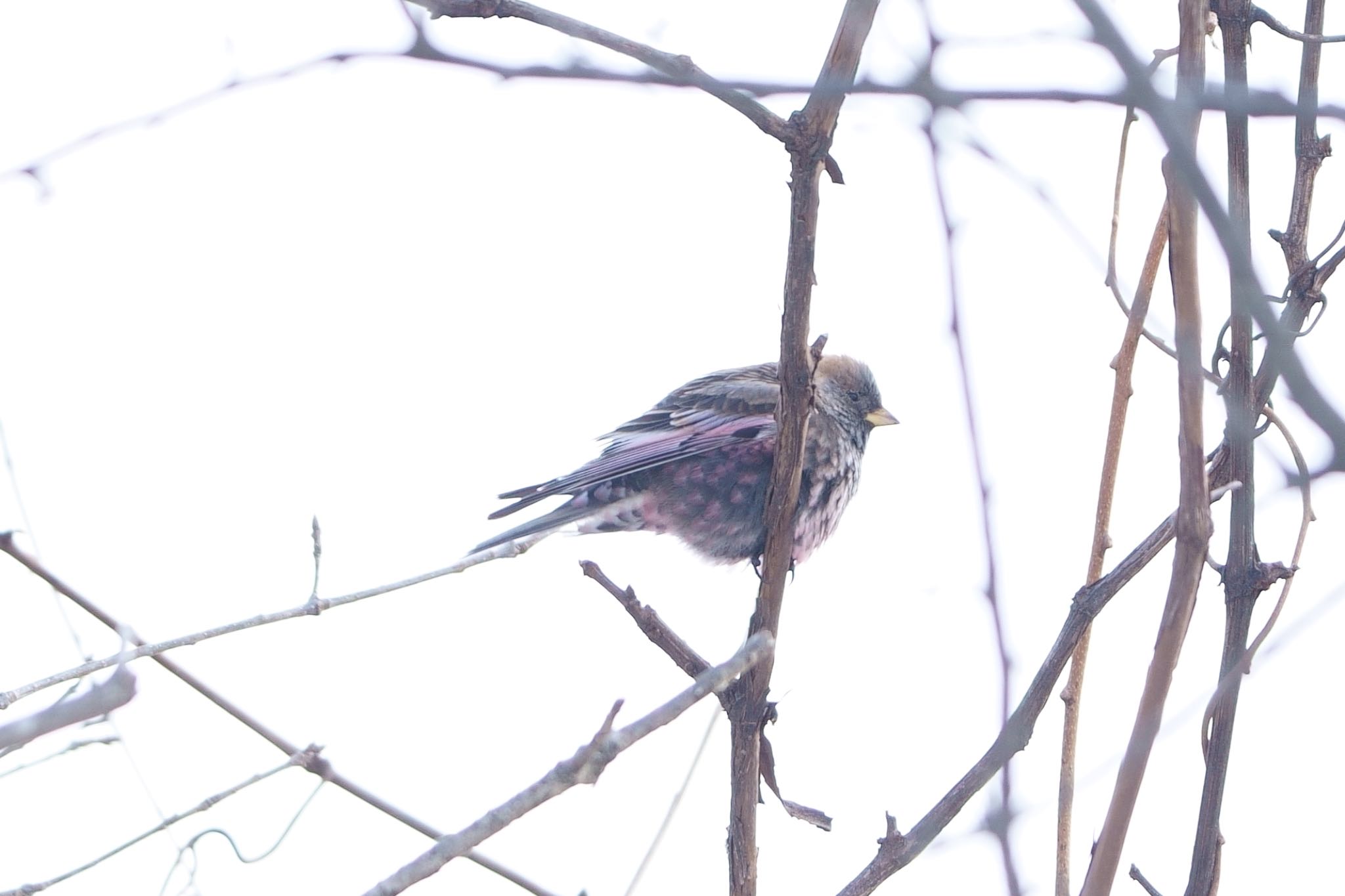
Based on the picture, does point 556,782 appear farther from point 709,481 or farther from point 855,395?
point 855,395

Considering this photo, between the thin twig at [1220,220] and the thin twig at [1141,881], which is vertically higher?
the thin twig at [1220,220]

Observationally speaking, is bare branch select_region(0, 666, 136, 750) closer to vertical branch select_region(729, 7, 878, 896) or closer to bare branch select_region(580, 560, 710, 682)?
vertical branch select_region(729, 7, 878, 896)

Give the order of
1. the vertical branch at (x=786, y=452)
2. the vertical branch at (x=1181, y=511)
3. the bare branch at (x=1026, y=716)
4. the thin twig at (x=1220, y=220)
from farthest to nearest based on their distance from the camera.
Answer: the vertical branch at (x=786, y=452)
the bare branch at (x=1026, y=716)
the vertical branch at (x=1181, y=511)
the thin twig at (x=1220, y=220)

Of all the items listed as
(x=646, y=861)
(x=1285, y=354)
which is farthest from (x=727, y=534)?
(x=1285, y=354)

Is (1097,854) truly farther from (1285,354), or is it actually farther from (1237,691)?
(1237,691)

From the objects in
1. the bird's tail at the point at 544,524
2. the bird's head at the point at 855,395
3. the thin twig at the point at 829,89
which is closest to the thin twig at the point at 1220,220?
the thin twig at the point at 829,89

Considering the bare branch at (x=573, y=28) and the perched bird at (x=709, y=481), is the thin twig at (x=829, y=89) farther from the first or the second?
the perched bird at (x=709, y=481)

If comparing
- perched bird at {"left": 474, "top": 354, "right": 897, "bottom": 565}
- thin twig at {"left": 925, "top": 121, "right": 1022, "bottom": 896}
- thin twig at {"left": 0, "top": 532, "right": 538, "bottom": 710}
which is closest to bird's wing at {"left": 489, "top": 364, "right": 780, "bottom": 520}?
perched bird at {"left": 474, "top": 354, "right": 897, "bottom": 565}

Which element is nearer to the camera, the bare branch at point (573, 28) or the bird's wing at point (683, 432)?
the bare branch at point (573, 28)

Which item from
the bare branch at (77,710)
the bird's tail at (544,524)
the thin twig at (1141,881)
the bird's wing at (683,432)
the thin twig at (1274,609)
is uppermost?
the bird's wing at (683,432)

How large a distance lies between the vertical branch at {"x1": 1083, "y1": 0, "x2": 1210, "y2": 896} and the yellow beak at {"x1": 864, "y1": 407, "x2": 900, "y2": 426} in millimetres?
4396

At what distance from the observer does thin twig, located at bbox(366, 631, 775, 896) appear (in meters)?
1.73

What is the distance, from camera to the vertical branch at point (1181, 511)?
1447 millimetres

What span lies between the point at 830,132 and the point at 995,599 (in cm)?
101
